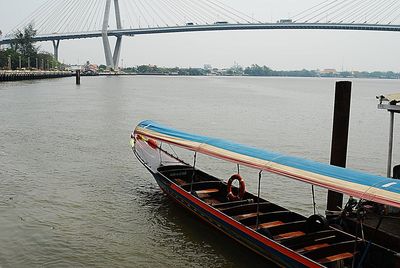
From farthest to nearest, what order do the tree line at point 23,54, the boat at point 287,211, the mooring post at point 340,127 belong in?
the tree line at point 23,54, the mooring post at point 340,127, the boat at point 287,211

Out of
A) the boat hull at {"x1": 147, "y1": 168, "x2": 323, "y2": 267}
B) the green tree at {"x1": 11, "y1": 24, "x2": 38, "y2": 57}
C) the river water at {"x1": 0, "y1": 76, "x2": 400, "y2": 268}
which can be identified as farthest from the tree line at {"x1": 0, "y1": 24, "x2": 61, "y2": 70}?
the boat hull at {"x1": 147, "y1": 168, "x2": 323, "y2": 267}

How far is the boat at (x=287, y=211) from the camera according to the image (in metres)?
5.62

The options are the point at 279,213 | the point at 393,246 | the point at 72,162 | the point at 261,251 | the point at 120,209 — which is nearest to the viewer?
the point at 393,246

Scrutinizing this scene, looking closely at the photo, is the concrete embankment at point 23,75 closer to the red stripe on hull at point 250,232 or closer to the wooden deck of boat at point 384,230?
the red stripe on hull at point 250,232

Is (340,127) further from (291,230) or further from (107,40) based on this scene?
(107,40)

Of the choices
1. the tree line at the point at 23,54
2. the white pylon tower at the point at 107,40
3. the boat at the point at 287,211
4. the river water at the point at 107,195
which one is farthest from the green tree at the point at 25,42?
the boat at the point at 287,211

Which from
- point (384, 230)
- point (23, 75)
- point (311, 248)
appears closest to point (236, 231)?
point (311, 248)

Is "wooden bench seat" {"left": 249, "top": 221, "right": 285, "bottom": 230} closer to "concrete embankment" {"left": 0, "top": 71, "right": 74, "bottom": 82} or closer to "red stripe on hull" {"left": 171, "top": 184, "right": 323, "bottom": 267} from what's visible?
"red stripe on hull" {"left": 171, "top": 184, "right": 323, "bottom": 267}

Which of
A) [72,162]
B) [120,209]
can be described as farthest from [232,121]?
[120,209]

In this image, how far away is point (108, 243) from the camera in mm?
7586

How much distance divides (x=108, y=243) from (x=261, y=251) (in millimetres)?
2499

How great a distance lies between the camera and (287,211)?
7.33 metres

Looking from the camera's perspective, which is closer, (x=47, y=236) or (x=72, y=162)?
(x=47, y=236)

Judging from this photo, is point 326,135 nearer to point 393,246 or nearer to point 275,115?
point 275,115
